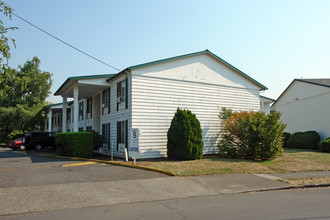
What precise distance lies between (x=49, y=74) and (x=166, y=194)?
141 feet

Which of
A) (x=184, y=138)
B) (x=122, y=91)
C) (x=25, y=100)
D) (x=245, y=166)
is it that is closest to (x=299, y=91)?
(x=245, y=166)

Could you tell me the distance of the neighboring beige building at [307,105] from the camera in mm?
22172

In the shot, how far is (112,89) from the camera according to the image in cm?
1814

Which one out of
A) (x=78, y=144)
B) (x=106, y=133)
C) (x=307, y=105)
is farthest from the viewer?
(x=307, y=105)

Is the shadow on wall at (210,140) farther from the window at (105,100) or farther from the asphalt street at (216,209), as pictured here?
the asphalt street at (216,209)

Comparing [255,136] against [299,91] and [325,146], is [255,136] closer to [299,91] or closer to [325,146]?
[325,146]

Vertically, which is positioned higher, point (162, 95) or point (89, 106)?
point (89, 106)

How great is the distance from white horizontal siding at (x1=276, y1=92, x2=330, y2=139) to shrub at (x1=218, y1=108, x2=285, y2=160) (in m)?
10.1

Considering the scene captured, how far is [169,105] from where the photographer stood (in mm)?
15898

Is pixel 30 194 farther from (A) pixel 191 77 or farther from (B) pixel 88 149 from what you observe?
(A) pixel 191 77

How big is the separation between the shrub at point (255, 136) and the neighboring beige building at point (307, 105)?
1030 centimetres

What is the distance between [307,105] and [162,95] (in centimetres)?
1644

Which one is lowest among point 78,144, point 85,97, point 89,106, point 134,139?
point 78,144

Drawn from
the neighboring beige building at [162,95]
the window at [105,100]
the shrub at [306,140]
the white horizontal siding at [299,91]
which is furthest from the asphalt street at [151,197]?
the white horizontal siding at [299,91]
